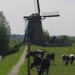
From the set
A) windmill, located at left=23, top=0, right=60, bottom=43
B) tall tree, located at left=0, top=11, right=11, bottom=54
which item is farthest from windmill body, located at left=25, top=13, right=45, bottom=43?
tall tree, located at left=0, top=11, right=11, bottom=54

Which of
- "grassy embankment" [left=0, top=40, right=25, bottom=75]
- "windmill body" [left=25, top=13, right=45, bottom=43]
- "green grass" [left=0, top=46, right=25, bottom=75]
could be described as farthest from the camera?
"windmill body" [left=25, top=13, right=45, bottom=43]

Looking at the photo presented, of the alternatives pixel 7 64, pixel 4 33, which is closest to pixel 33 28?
pixel 7 64

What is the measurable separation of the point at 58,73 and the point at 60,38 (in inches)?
4323

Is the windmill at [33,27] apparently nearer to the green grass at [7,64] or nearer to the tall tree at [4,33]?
the green grass at [7,64]

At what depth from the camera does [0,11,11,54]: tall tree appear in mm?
85375

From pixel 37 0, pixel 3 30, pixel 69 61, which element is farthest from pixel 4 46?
pixel 69 61

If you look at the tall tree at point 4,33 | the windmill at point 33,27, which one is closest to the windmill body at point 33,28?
the windmill at point 33,27

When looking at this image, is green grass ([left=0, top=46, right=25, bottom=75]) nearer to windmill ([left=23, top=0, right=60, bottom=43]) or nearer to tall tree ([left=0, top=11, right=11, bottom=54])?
windmill ([left=23, top=0, right=60, bottom=43])

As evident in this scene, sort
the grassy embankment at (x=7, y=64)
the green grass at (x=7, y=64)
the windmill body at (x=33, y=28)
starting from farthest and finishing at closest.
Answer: the windmill body at (x=33, y=28), the grassy embankment at (x=7, y=64), the green grass at (x=7, y=64)

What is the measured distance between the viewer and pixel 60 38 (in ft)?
449

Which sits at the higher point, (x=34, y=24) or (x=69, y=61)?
(x=34, y=24)

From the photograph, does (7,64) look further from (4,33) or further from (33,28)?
(4,33)

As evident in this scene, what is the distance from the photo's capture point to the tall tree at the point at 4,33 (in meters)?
85.4

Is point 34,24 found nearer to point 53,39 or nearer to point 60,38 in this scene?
point 53,39
